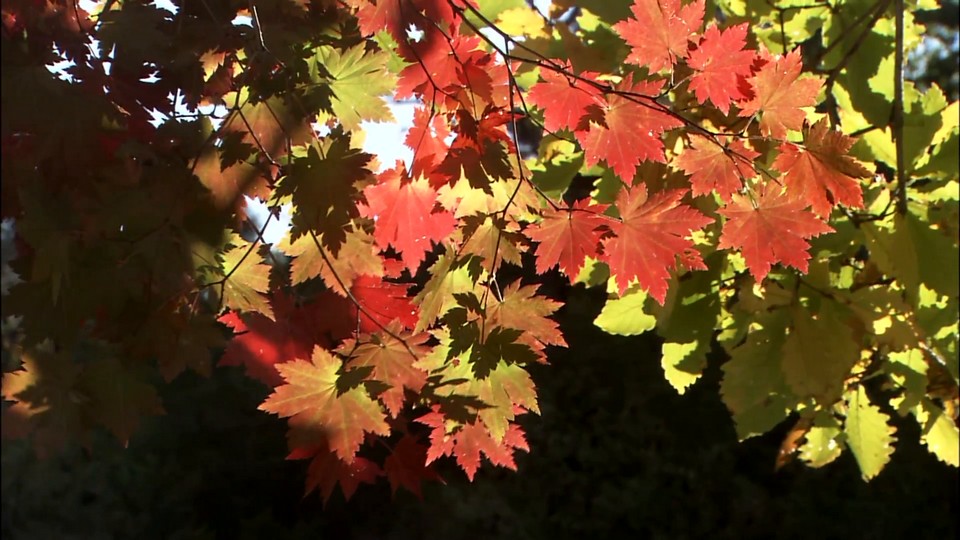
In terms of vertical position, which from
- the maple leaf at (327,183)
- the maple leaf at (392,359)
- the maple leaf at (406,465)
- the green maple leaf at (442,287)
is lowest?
the maple leaf at (406,465)

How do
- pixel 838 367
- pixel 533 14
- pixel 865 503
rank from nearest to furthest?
pixel 838 367 → pixel 533 14 → pixel 865 503

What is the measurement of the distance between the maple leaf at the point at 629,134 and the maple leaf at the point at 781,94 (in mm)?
143

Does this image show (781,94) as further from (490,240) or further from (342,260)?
(342,260)

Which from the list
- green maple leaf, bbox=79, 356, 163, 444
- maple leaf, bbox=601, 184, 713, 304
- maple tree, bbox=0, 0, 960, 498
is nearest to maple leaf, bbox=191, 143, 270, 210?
maple tree, bbox=0, 0, 960, 498

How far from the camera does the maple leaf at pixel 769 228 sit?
3.78 ft

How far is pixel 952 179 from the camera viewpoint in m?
1.85

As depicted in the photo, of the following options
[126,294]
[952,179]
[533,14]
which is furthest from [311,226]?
[952,179]

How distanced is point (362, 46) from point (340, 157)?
215 millimetres

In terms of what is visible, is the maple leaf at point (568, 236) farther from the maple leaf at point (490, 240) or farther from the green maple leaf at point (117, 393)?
the green maple leaf at point (117, 393)

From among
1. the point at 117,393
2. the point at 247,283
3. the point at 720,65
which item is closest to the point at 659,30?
the point at 720,65

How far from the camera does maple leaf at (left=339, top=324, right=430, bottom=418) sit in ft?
3.77

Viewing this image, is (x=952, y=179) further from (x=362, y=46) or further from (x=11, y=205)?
(x=11, y=205)

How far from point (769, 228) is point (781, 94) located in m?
0.18

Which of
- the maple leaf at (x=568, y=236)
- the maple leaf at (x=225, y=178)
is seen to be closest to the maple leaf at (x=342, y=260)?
the maple leaf at (x=225, y=178)
